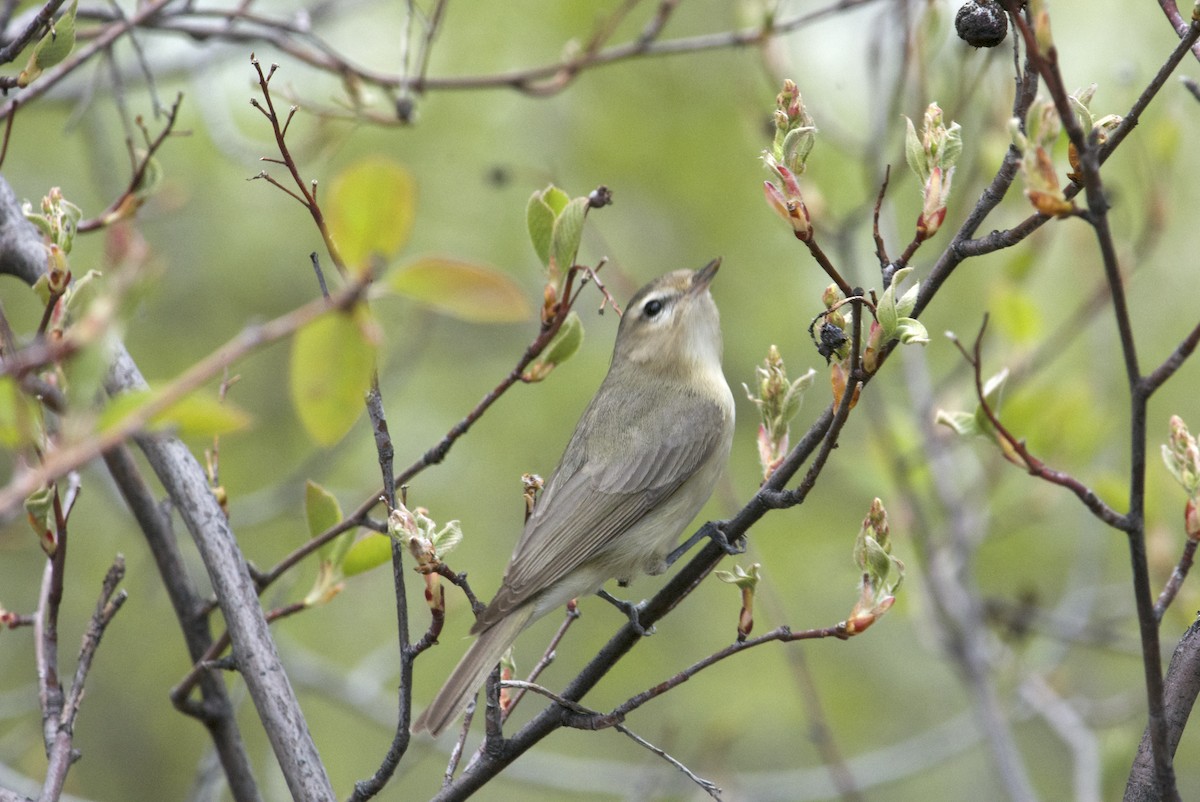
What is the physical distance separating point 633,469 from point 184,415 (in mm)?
2797

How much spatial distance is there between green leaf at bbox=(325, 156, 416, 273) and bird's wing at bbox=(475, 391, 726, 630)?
212 centimetres

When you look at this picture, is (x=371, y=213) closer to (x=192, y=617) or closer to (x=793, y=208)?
(x=793, y=208)

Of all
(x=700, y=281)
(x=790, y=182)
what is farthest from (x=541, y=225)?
(x=700, y=281)

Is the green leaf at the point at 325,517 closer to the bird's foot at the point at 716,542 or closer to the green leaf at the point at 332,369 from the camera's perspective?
the bird's foot at the point at 716,542

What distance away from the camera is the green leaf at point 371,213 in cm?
138

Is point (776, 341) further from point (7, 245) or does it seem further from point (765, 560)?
point (7, 245)

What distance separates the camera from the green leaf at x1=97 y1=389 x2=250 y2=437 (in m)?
1.20

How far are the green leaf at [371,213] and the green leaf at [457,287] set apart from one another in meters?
0.04

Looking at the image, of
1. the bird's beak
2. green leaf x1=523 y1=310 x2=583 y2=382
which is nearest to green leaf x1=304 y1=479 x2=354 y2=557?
green leaf x1=523 y1=310 x2=583 y2=382

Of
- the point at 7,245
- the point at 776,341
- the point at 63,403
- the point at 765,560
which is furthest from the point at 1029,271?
the point at 63,403

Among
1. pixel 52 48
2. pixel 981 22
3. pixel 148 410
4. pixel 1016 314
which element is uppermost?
pixel 1016 314

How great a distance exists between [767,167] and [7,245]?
1747 millimetres

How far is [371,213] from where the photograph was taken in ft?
4.54

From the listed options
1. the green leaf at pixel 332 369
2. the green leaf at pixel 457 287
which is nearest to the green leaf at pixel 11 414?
the green leaf at pixel 332 369
